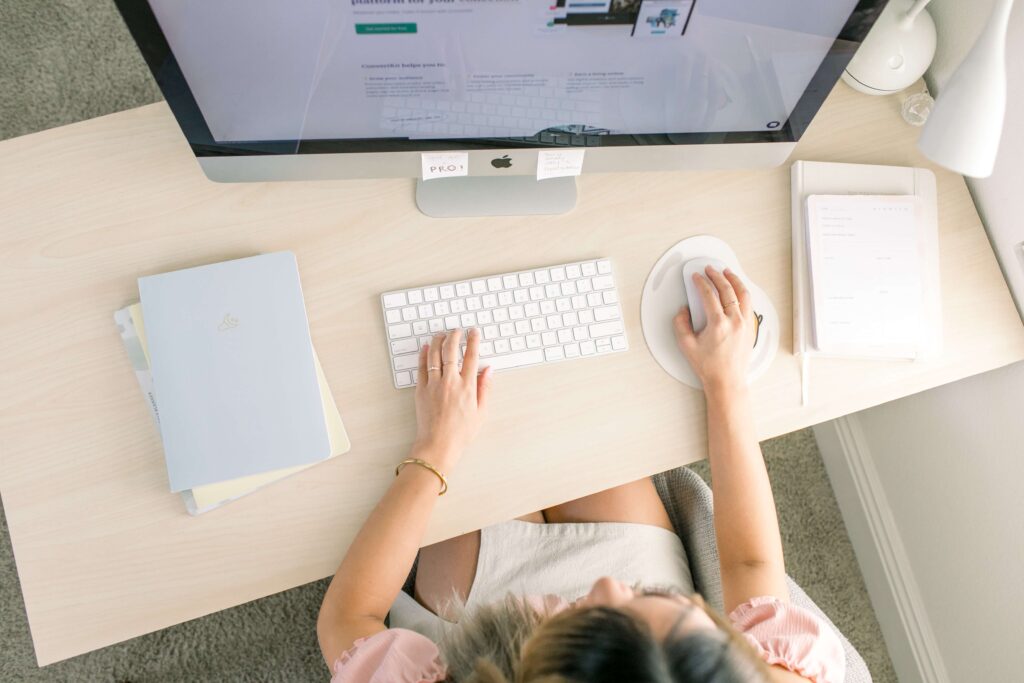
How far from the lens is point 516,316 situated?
787mm

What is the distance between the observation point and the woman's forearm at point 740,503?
0.76 m

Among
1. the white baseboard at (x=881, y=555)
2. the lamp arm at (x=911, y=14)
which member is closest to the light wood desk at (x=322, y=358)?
the lamp arm at (x=911, y=14)

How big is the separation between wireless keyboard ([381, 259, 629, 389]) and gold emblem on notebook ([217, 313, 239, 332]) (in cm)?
16

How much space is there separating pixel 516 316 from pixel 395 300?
14 cm

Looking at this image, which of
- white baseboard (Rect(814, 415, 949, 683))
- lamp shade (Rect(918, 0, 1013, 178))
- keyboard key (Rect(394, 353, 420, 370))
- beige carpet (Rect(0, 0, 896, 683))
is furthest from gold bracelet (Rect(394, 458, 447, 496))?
white baseboard (Rect(814, 415, 949, 683))

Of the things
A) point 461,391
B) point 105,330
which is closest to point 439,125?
point 461,391

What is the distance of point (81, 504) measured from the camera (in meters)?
0.71

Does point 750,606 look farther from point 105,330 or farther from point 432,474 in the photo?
point 105,330

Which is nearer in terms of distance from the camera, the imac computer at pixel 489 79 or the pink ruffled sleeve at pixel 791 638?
the imac computer at pixel 489 79

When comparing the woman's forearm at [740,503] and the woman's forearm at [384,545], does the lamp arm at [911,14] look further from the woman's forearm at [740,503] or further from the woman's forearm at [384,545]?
the woman's forearm at [384,545]

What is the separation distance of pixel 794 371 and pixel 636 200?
0.93 feet

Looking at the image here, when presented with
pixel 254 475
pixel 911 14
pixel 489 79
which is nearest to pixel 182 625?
pixel 254 475

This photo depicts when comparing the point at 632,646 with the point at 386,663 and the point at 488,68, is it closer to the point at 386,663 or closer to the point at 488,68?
the point at 386,663

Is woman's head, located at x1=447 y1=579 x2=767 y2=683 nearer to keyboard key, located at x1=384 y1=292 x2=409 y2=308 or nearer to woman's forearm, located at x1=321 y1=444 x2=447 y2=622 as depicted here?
woman's forearm, located at x1=321 y1=444 x2=447 y2=622
